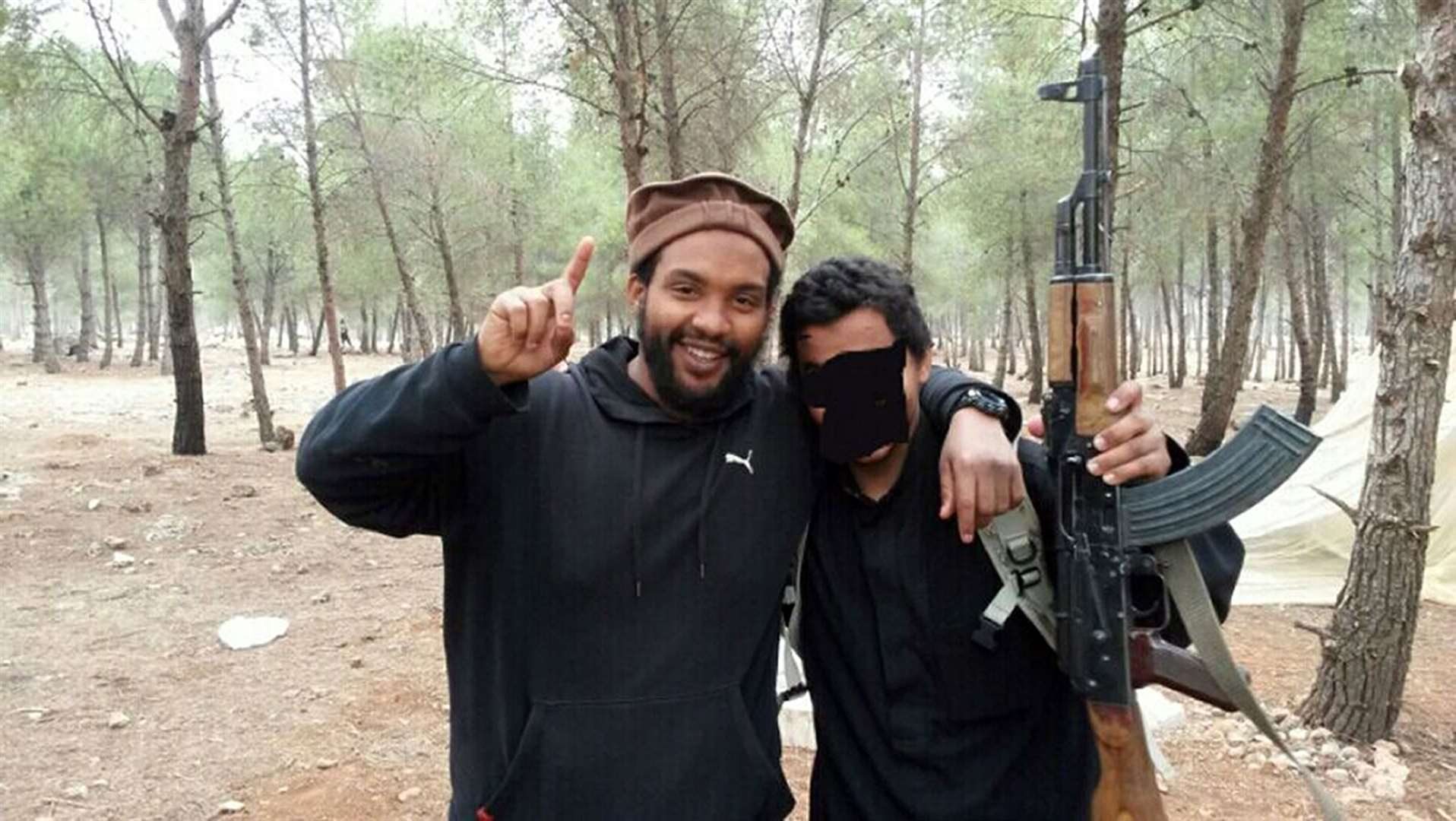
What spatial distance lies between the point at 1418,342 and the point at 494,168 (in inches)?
789

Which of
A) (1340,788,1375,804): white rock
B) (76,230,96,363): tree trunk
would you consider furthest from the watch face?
(76,230,96,363): tree trunk

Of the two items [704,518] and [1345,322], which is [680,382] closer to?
[704,518]

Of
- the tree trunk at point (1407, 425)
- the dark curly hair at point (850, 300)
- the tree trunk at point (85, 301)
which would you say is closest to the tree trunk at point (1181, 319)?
the tree trunk at point (1407, 425)

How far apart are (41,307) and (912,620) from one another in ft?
102

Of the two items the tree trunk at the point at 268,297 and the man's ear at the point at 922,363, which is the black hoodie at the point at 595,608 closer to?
the man's ear at the point at 922,363

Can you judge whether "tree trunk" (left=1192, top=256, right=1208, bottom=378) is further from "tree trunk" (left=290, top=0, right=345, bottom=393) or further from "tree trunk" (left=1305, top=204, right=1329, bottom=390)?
"tree trunk" (left=290, top=0, right=345, bottom=393)

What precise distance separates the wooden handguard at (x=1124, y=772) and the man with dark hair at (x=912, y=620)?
152mm

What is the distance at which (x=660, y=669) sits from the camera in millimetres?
1717

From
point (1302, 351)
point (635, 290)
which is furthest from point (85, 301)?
point (635, 290)

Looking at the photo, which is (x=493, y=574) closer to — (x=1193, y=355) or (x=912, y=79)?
(x=912, y=79)

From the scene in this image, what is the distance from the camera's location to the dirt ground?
4.08m

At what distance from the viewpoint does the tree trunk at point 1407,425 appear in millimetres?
4066

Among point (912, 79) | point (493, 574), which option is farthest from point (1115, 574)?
point (912, 79)

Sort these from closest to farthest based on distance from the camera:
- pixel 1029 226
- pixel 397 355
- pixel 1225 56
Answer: pixel 1225 56, pixel 1029 226, pixel 397 355
